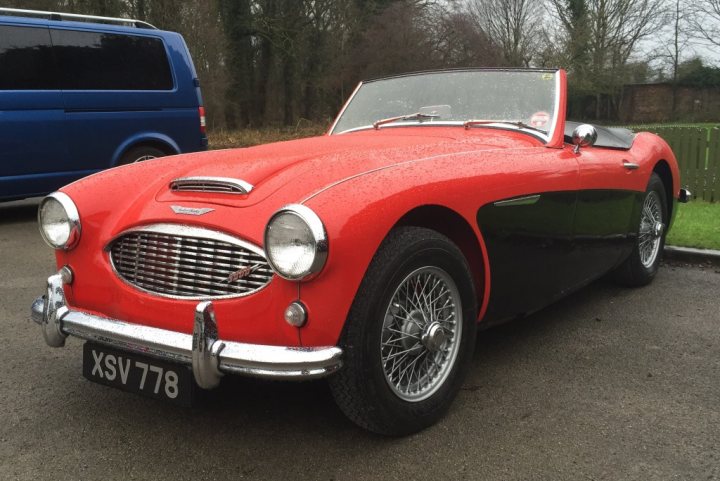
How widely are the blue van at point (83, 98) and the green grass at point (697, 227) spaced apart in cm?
560

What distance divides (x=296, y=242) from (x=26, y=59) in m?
5.92

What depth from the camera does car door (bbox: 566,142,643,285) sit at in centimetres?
329

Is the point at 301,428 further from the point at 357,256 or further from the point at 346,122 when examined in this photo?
the point at 346,122

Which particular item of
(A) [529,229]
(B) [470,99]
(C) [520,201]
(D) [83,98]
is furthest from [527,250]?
(D) [83,98]

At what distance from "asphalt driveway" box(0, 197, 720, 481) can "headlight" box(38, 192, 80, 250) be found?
0.71 metres

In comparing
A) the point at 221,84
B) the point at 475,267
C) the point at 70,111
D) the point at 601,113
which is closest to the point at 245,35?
the point at 221,84

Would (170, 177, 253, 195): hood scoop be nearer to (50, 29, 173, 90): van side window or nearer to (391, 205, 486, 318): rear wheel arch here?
(391, 205, 486, 318): rear wheel arch

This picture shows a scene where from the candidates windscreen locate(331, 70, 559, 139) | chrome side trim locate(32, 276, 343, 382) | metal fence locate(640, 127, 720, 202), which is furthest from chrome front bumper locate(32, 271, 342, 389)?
metal fence locate(640, 127, 720, 202)

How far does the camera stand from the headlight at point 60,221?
8.01 ft

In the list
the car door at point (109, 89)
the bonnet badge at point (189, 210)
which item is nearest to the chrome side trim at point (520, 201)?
the bonnet badge at point (189, 210)

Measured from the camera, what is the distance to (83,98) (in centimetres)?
686

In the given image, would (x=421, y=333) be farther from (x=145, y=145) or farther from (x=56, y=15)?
(x=56, y=15)

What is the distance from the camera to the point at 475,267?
2.65 m

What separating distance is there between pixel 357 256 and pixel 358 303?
158 mm
